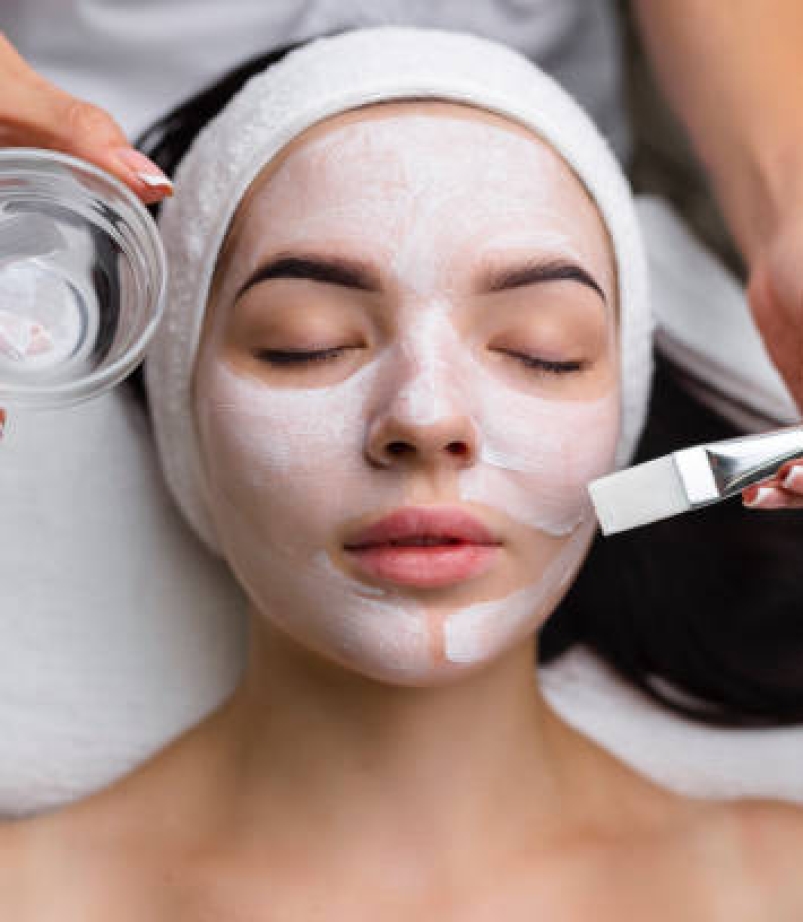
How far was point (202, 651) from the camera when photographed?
1.42 m

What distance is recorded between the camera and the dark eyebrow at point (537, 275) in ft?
3.54

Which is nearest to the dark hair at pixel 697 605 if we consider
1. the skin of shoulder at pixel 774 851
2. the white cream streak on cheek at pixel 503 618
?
the skin of shoulder at pixel 774 851

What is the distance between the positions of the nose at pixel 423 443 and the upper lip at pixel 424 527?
3cm

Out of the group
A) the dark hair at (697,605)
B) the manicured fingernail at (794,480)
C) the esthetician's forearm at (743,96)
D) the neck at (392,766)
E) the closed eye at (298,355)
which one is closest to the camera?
the manicured fingernail at (794,480)

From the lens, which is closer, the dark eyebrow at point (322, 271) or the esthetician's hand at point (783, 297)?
the dark eyebrow at point (322, 271)

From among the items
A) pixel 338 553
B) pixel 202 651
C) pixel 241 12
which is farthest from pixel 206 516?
pixel 241 12

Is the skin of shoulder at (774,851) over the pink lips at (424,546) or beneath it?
beneath

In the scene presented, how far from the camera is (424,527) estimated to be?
1.04 metres

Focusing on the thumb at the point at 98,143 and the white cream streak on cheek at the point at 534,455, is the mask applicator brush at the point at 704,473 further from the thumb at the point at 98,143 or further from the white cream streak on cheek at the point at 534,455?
the thumb at the point at 98,143

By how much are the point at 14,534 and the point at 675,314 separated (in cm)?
72

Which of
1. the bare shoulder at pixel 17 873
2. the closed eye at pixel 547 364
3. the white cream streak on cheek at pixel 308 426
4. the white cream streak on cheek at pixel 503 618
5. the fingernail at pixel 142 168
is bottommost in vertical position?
the bare shoulder at pixel 17 873

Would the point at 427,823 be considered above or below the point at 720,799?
above

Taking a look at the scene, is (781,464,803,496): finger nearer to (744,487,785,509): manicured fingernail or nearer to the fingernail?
(744,487,785,509): manicured fingernail

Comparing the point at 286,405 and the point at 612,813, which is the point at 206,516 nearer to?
the point at 286,405
